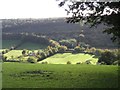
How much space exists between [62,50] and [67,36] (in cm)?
361

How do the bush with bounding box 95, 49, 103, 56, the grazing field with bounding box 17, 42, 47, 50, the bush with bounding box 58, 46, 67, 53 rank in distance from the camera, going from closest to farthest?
the bush with bounding box 95, 49, 103, 56, the bush with bounding box 58, 46, 67, 53, the grazing field with bounding box 17, 42, 47, 50

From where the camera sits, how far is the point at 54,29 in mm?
34719

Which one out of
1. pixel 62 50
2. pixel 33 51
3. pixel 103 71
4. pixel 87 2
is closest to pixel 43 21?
pixel 33 51

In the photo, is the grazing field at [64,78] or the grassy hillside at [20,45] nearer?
the grazing field at [64,78]

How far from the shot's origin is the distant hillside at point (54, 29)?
93.7ft

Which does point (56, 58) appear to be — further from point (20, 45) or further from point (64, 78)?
point (64, 78)

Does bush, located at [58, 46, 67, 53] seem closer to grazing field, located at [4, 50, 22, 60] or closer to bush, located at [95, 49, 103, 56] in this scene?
bush, located at [95, 49, 103, 56]

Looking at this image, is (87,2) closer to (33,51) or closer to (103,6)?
(103,6)

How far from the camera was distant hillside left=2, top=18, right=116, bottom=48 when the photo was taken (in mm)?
28547

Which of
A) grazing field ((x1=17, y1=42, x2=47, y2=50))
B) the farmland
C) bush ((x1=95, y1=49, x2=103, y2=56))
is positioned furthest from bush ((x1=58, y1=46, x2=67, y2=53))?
bush ((x1=95, y1=49, x2=103, y2=56))

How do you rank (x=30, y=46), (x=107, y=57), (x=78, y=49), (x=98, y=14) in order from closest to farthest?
(x=98, y=14)
(x=107, y=57)
(x=78, y=49)
(x=30, y=46)

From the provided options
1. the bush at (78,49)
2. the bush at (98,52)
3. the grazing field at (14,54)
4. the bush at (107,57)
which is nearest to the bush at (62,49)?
the bush at (78,49)

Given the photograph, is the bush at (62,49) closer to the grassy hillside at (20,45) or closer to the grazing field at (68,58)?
the grazing field at (68,58)

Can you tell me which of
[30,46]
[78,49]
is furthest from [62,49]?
[30,46]
